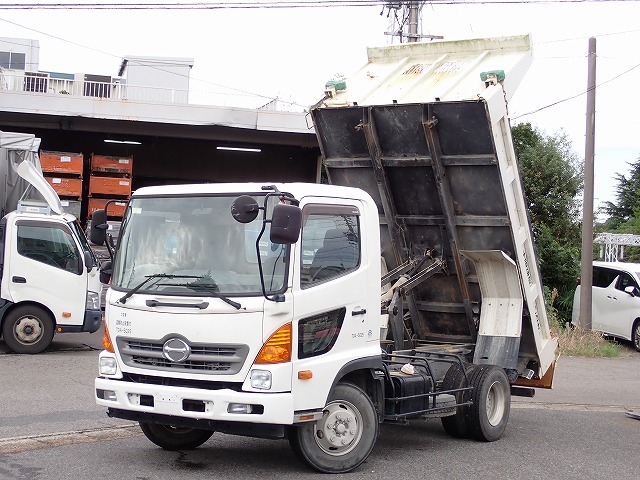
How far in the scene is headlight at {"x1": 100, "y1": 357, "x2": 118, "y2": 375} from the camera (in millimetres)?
7020

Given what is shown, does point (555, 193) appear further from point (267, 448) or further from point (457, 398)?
point (267, 448)

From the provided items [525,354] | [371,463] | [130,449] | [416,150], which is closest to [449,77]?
[416,150]

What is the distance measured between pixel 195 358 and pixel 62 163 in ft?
55.0

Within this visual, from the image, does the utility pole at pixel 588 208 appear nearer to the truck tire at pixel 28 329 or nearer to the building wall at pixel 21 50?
the truck tire at pixel 28 329

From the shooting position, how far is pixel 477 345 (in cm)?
952

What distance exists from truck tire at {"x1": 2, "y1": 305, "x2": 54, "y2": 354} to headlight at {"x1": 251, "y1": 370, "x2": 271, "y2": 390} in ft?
28.3

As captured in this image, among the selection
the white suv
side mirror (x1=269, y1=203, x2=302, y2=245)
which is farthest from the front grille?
the white suv

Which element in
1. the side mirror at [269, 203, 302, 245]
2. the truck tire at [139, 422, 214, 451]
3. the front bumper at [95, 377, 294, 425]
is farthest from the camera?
the truck tire at [139, 422, 214, 451]

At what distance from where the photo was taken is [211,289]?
6750mm

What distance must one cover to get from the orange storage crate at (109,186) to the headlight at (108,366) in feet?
54.8

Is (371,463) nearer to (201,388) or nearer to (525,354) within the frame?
(201,388)

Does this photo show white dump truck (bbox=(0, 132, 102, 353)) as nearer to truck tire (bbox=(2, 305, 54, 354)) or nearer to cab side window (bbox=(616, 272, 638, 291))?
truck tire (bbox=(2, 305, 54, 354))

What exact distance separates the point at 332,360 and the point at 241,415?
0.92 metres

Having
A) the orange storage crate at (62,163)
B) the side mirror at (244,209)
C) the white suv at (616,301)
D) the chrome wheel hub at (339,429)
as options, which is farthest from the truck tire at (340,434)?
the orange storage crate at (62,163)
